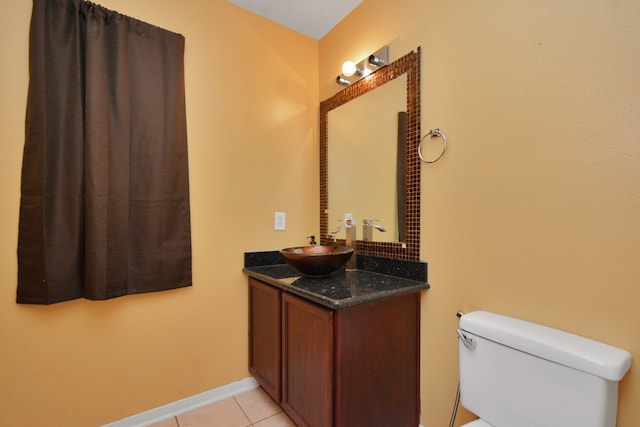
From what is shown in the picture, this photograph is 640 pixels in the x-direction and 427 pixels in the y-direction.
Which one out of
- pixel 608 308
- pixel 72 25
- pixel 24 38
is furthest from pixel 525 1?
pixel 24 38

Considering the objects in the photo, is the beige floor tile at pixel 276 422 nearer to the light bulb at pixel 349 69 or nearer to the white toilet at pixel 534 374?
the white toilet at pixel 534 374

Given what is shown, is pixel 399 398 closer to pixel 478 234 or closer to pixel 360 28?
pixel 478 234

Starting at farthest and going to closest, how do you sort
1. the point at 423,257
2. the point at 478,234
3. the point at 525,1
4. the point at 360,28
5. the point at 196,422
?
the point at 360,28
the point at 196,422
the point at 423,257
the point at 478,234
the point at 525,1

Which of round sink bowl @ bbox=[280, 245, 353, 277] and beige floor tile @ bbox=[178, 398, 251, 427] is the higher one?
round sink bowl @ bbox=[280, 245, 353, 277]

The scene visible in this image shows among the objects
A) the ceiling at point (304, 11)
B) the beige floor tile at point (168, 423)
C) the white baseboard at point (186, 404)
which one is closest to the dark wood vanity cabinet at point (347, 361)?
the white baseboard at point (186, 404)

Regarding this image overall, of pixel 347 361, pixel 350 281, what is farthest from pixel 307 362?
pixel 350 281

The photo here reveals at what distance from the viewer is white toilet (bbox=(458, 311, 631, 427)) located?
2.72ft

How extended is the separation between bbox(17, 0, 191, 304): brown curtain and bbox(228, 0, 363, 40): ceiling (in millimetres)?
662

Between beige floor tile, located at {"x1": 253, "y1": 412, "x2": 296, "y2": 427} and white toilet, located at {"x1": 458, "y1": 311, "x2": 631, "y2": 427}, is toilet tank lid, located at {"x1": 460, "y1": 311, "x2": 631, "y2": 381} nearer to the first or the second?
white toilet, located at {"x1": 458, "y1": 311, "x2": 631, "y2": 427}

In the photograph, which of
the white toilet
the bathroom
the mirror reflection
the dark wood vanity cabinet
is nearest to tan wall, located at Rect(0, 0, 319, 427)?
the bathroom

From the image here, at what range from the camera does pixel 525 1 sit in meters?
1.12

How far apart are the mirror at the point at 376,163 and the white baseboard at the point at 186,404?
113cm

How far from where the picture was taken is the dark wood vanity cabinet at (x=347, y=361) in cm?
123

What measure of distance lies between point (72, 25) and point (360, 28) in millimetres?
1584
